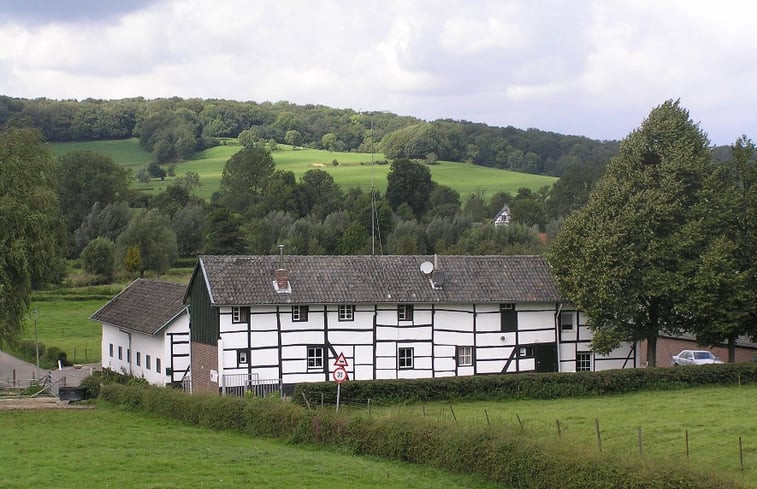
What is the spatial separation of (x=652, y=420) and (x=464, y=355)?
14.4 m

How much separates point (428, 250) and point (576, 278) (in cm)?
6276

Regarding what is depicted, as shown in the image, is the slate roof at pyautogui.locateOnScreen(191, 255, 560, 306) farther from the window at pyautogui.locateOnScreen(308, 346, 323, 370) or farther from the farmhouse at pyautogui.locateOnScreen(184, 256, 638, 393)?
the window at pyautogui.locateOnScreen(308, 346, 323, 370)

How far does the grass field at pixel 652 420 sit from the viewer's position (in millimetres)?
25109

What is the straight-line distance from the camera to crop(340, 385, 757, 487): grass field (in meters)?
25.1

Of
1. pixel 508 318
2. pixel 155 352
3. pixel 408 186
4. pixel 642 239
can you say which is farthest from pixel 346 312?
pixel 408 186

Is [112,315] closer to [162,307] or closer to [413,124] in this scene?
[162,307]

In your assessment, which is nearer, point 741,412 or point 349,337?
point 741,412

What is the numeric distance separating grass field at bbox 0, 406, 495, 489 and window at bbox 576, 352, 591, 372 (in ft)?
68.2

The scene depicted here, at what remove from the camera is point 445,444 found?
1003 inches

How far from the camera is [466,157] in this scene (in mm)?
178375

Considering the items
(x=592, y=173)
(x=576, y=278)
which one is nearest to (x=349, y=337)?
(x=576, y=278)

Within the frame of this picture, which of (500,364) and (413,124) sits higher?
(413,124)

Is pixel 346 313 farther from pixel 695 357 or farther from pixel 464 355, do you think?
A: pixel 695 357

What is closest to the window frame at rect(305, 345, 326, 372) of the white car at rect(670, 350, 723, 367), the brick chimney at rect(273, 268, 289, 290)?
the brick chimney at rect(273, 268, 289, 290)
